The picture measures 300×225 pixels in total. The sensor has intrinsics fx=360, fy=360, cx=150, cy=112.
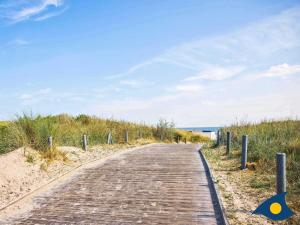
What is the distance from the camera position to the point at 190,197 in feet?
29.1

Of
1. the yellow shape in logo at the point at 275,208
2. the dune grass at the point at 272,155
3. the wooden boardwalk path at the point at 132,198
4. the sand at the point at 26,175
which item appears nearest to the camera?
the yellow shape in logo at the point at 275,208

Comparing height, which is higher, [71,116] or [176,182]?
[71,116]

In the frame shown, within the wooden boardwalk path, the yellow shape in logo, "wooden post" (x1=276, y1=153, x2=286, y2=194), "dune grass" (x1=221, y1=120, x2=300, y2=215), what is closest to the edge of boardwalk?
the wooden boardwalk path

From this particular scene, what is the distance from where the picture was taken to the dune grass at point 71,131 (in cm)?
1337

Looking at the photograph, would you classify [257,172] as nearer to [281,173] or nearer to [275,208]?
[281,173]

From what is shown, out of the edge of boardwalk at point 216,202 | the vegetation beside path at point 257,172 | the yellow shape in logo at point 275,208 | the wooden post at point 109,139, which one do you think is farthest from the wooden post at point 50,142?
the yellow shape in logo at point 275,208

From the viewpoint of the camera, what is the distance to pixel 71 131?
66.4 feet

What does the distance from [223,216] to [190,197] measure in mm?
1591

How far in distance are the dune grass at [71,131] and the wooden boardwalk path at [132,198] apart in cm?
262

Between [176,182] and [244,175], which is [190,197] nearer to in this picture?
[176,182]

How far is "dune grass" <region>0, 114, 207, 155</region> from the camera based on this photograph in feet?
43.9

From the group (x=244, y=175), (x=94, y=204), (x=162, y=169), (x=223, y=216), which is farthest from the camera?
(x=162, y=169)

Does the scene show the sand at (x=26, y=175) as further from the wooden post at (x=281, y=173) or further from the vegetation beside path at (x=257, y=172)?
the wooden post at (x=281, y=173)

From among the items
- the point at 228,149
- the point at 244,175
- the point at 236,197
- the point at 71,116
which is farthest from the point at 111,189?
the point at 71,116
